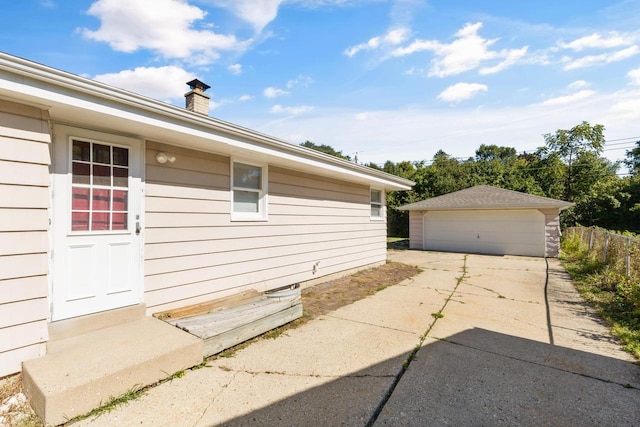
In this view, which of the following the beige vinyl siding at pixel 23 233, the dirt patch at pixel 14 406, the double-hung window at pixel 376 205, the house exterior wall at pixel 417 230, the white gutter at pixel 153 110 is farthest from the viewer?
the house exterior wall at pixel 417 230

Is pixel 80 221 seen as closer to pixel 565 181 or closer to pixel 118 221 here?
pixel 118 221

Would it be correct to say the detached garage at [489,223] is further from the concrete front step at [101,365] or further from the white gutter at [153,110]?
the concrete front step at [101,365]

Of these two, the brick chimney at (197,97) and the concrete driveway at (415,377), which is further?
the brick chimney at (197,97)

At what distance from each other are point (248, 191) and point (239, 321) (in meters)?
2.38

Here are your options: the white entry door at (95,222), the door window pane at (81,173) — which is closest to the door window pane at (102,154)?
the white entry door at (95,222)

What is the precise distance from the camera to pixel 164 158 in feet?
12.8

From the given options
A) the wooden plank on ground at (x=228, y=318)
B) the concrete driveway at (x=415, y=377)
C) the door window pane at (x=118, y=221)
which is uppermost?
the door window pane at (x=118, y=221)

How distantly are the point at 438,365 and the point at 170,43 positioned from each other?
9.00 m

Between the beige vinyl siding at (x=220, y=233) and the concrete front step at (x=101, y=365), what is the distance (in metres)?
0.83

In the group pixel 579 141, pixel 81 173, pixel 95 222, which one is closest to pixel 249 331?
pixel 95 222

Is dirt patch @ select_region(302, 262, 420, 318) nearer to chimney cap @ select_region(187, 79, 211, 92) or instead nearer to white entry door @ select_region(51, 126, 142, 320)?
white entry door @ select_region(51, 126, 142, 320)

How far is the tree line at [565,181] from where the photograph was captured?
771 inches

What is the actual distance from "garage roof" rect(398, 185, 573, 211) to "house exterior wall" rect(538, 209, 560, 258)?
41 centimetres

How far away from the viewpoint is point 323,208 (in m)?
7.02
